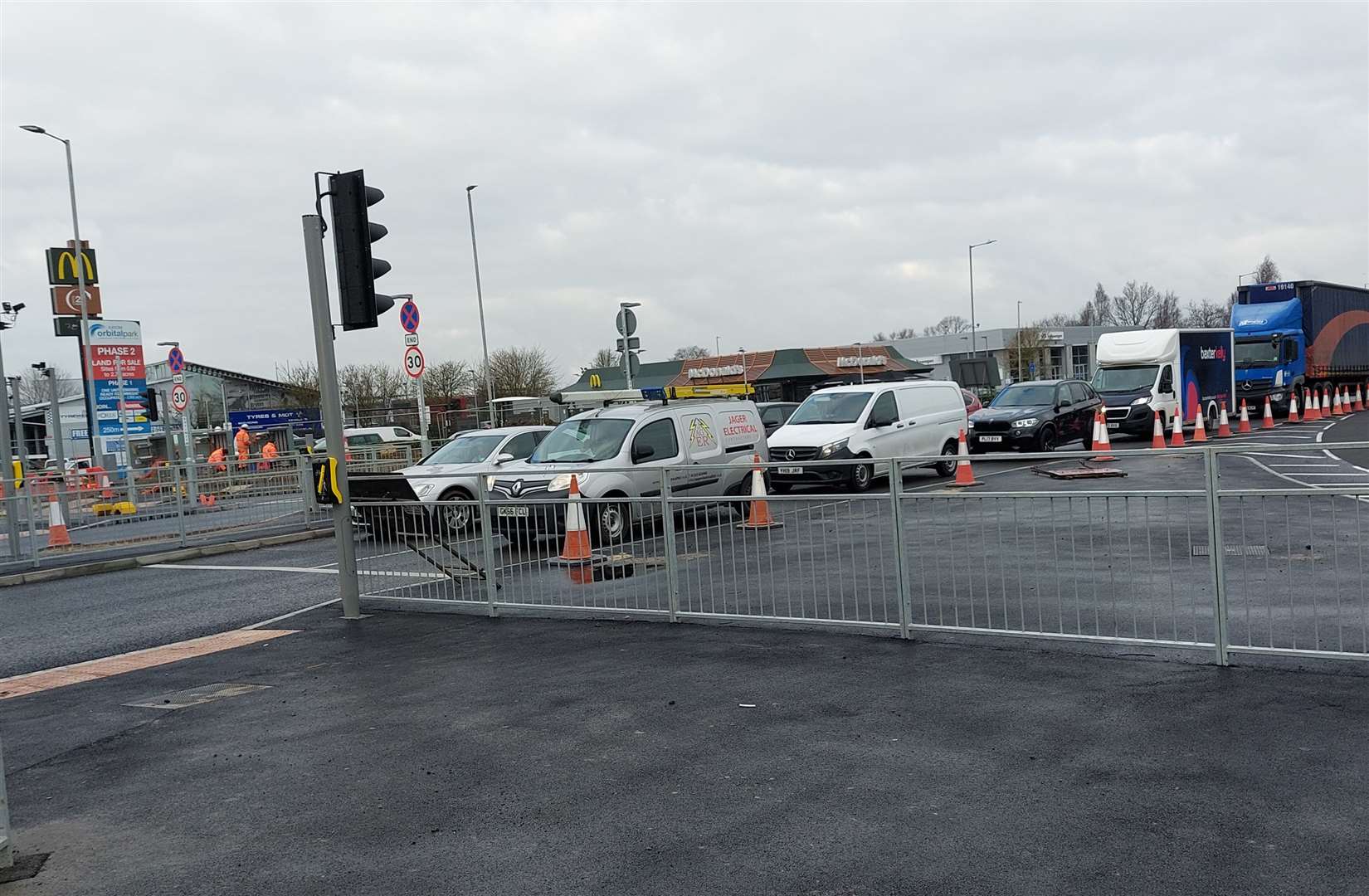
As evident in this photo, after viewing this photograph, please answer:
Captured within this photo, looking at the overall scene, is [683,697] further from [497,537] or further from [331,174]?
[331,174]

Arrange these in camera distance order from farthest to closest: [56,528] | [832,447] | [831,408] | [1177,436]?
[1177,436] → [831,408] → [832,447] → [56,528]

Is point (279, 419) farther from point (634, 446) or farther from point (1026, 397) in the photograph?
point (634, 446)

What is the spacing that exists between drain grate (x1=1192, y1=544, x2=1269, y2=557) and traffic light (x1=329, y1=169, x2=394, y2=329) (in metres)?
6.65

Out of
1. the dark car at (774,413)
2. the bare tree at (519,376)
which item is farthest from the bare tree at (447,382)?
the dark car at (774,413)

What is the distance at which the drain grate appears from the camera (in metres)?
6.46

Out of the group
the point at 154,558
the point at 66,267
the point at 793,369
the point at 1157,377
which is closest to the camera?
the point at 154,558

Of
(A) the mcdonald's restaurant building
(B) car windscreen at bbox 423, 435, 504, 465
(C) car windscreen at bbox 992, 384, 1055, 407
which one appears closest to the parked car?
(C) car windscreen at bbox 992, 384, 1055, 407

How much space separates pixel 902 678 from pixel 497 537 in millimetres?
4305

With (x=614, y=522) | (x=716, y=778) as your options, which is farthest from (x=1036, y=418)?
(x=716, y=778)

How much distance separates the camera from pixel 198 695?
24.7 feet

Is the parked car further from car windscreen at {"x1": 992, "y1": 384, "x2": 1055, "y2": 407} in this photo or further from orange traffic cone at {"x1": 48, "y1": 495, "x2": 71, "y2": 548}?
orange traffic cone at {"x1": 48, "y1": 495, "x2": 71, "y2": 548}

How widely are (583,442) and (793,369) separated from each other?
55763mm

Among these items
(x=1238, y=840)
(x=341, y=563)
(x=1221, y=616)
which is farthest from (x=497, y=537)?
(x=1238, y=840)

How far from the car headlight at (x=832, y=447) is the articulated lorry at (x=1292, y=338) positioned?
20017 mm
